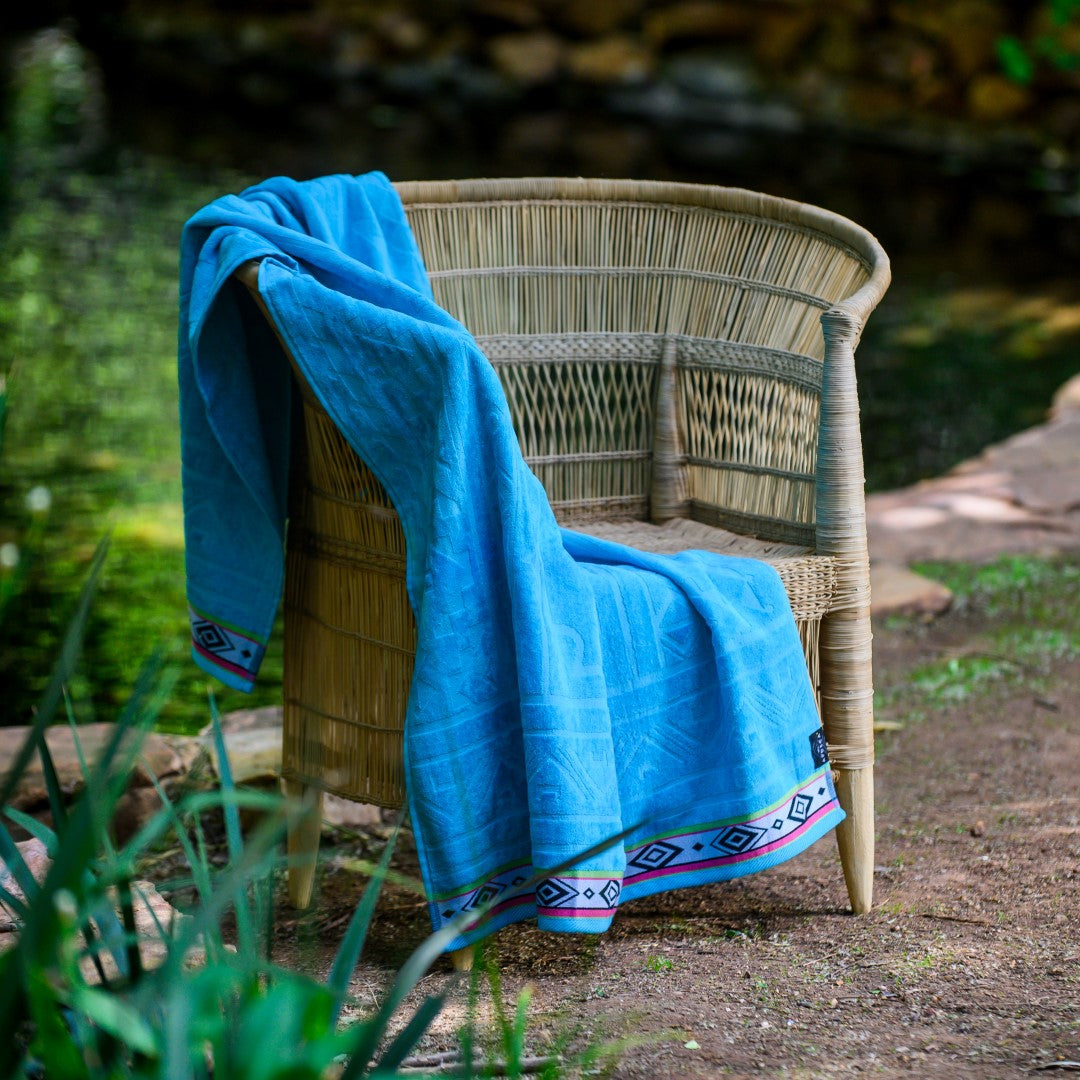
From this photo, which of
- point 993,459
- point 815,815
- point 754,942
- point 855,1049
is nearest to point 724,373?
point 815,815

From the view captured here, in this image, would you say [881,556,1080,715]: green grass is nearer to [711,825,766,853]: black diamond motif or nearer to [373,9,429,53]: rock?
[711,825,766,853]: black diamond motif

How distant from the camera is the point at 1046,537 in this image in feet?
10.8

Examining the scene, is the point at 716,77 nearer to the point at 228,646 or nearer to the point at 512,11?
the point at 512,11

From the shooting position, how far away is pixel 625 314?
2.29 metres

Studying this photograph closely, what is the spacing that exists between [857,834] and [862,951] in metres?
0.16

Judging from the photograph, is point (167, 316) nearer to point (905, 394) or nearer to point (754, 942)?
point (905, 394)

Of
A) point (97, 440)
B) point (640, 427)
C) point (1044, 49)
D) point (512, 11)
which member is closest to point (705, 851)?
point (640, 427)

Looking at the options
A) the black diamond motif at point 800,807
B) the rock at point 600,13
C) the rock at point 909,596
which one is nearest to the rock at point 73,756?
the black diamond motif at point 800,807

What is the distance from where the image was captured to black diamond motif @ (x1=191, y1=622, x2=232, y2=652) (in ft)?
5.97

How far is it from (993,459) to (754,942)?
246 centimetres

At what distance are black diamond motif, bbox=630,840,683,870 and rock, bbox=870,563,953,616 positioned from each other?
4.48ft

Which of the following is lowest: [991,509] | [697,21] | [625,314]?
[991,509]

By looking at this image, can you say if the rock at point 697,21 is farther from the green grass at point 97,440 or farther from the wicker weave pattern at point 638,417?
the wicker weave pattern at point 638,417

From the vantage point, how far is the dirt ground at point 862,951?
55.6 inches
